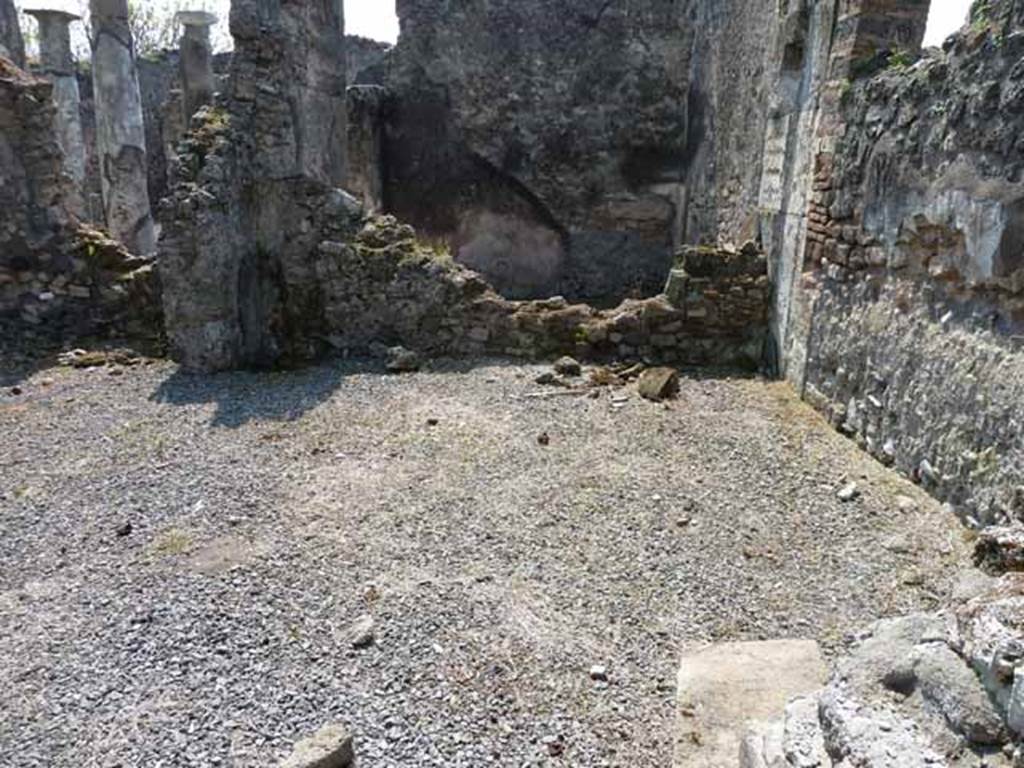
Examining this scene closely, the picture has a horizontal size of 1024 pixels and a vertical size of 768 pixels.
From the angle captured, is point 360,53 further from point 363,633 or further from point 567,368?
point 363,633

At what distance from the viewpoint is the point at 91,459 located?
508 centimetres

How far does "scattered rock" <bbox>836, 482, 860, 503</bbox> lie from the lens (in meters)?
4.41

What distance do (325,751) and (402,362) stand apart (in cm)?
474

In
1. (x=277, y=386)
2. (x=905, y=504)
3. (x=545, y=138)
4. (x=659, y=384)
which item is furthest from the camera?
(x=545, y=138)

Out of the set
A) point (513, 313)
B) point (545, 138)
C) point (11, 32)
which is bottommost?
point (513, 313)

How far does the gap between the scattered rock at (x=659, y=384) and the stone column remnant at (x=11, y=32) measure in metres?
11.5

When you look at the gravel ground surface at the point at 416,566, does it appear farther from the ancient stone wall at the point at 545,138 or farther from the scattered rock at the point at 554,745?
the ancient stone wall at the point at 545,138

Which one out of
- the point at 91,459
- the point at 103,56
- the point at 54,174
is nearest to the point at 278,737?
the point at 91,459

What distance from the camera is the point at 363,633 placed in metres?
3.16

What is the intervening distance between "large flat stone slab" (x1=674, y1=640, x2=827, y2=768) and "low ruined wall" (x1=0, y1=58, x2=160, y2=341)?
703 centimetres

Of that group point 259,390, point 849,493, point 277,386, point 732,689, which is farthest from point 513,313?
point 732,689

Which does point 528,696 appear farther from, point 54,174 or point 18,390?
point 54,174

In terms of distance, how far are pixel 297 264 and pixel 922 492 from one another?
577 centimetres

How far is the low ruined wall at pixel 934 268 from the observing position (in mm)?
3627
